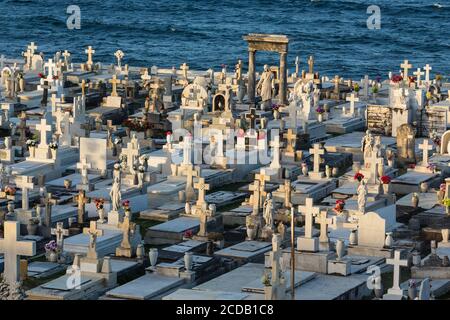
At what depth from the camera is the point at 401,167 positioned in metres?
63.9

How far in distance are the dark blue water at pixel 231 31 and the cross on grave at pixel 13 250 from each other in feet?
200

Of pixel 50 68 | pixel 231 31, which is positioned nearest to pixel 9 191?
pixel 50 68

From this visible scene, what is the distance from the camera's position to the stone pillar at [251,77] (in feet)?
246

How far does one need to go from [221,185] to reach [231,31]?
68.6 meters

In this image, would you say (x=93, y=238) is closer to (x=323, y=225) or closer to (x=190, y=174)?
(x=323, y=225)

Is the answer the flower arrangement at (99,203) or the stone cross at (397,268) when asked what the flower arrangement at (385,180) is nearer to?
the flower arrangement at (99,203)

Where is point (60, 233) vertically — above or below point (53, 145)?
below

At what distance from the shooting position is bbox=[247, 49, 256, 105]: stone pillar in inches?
2958

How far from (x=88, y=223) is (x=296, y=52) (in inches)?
2568

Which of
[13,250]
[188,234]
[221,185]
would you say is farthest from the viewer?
[221,185]

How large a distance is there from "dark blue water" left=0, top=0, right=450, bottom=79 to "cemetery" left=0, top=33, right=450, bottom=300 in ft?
105

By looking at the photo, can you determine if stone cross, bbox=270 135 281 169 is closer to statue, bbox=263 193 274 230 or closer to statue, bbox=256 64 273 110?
statue, bbox=263 193 274 230

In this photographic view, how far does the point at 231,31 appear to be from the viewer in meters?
129
